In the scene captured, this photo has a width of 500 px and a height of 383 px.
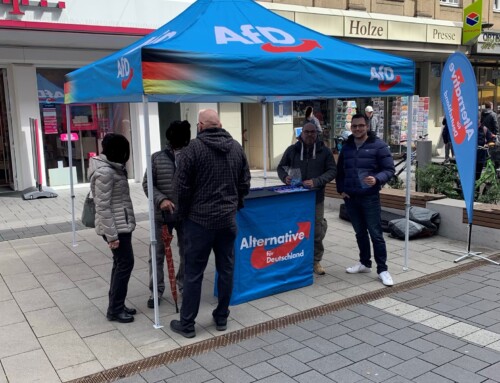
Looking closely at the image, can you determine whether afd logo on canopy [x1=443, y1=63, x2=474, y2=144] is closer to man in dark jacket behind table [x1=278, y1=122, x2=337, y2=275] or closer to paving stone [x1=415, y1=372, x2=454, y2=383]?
man in dark jacket behind table [x1=278, y1=122, x2=337, y2=275]

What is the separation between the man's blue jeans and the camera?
5.18 metres

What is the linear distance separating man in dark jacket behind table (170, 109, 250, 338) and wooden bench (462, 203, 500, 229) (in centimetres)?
395

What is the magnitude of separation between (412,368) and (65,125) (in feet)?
33.2

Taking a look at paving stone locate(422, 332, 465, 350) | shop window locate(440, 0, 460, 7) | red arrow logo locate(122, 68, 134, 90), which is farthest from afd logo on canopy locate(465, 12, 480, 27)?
red arrow logo locate(122, 68, 134, 90)

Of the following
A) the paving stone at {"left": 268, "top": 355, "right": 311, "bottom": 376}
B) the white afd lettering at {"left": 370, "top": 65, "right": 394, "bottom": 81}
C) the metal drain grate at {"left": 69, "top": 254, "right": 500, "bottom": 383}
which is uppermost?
the white afd lettering at {"left": 370, "top": 65, "right": 394, "bottom": 81}

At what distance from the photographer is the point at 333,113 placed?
Result: 15.7m

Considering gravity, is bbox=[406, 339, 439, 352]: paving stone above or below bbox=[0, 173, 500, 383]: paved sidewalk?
below

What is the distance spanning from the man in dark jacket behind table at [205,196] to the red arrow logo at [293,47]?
1043 millimetres

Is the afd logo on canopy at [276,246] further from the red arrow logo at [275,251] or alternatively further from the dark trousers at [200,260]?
the dark trousers at [200,260]

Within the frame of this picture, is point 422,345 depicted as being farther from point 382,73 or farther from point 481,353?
point 382,73


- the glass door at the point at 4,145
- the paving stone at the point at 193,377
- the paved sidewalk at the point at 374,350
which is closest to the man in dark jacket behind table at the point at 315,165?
the paved sidewalk at the point at 374,350

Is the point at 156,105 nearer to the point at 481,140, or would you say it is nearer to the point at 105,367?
the point at 481,140

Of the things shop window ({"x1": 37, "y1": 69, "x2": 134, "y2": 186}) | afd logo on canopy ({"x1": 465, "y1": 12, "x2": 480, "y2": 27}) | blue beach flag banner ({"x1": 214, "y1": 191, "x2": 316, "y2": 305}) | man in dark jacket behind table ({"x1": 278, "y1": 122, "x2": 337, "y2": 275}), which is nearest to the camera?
blue beach flag banner ({"x1": 214, "y1": 191, "x2": 316, "y2": 305})

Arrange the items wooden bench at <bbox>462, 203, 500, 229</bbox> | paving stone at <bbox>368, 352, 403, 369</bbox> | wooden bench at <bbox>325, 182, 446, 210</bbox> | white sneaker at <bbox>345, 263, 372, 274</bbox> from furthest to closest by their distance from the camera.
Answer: wooden bench at <bbox>325, 182, 446, 210</bbox>
wooden bench at <bbox>462, 203, 500, 229</bbox>
white sneaker at <bbox>345, 263, 372, 274</bbox>
paving stone at <bbox>368, 352, 403, 369</bbox>
